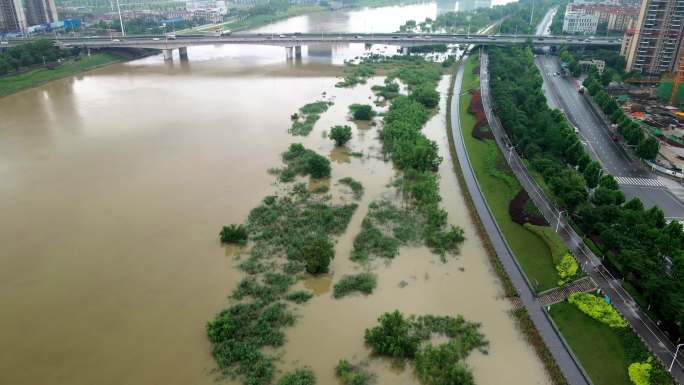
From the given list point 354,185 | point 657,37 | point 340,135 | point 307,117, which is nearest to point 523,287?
point 354,185

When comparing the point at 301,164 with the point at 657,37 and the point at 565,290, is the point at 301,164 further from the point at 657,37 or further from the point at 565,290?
the point at 657,37

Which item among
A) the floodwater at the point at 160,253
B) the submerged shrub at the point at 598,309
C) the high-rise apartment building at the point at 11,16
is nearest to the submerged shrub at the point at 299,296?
the floodwater at the point at 160,253

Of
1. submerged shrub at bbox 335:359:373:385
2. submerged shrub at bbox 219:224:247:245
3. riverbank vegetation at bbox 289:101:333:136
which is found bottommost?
submerged shrub at bbox 335:359:373:385

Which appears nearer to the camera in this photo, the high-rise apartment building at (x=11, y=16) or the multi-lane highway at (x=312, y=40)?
the multi-lane highway at (x=312, y=40)

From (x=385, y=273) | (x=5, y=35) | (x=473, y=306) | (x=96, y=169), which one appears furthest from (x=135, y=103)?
(x=5, y=35)

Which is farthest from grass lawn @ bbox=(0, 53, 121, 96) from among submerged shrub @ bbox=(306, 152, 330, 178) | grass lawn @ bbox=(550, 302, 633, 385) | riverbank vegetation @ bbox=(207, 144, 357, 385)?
grass lawn @ bbox=(550, 302, 633, 385)

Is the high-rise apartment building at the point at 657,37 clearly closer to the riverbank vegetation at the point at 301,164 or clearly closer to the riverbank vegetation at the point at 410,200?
the riverbank vegetation at the point at 410,200

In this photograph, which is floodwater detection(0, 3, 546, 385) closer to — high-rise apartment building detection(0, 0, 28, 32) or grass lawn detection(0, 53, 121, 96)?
grass lawn detection(0, 53, 121, 96)
